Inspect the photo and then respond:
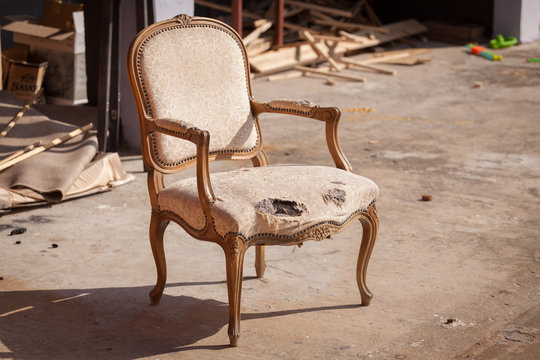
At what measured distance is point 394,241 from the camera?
4855 millimetres

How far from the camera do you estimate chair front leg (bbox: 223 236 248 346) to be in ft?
11.5

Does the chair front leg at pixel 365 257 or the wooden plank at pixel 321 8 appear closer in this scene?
the chair front leg at pixel 365 257

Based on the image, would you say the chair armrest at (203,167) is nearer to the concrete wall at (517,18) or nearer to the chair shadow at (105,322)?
the chair shadow at (105,322)

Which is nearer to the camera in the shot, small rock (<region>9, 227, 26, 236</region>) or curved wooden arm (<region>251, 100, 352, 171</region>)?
curved wooden arm (<region>251, 100, 352, 171</region>)

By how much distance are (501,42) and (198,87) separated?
854cm

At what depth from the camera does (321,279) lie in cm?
432

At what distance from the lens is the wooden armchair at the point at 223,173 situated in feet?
11.7

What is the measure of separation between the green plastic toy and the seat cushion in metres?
8.42

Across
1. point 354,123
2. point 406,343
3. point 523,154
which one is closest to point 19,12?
point 354,123

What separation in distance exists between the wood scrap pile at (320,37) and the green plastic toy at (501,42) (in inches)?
43.9

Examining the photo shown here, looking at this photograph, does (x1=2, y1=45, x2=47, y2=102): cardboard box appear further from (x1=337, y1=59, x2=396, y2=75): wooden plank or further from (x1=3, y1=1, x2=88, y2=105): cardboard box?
(x1=337, y1=59, x2=396, y2=75): wooden plank

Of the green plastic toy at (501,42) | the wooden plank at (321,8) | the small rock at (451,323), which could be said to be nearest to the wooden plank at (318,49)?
the wooden plank at (321,8)

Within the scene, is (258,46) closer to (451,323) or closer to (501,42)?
(501,42)

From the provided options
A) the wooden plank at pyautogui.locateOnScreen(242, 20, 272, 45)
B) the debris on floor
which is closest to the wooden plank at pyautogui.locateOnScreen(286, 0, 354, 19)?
the wooden plank at pyautogui.locateOnScreen(242, 20, 272, 45)
